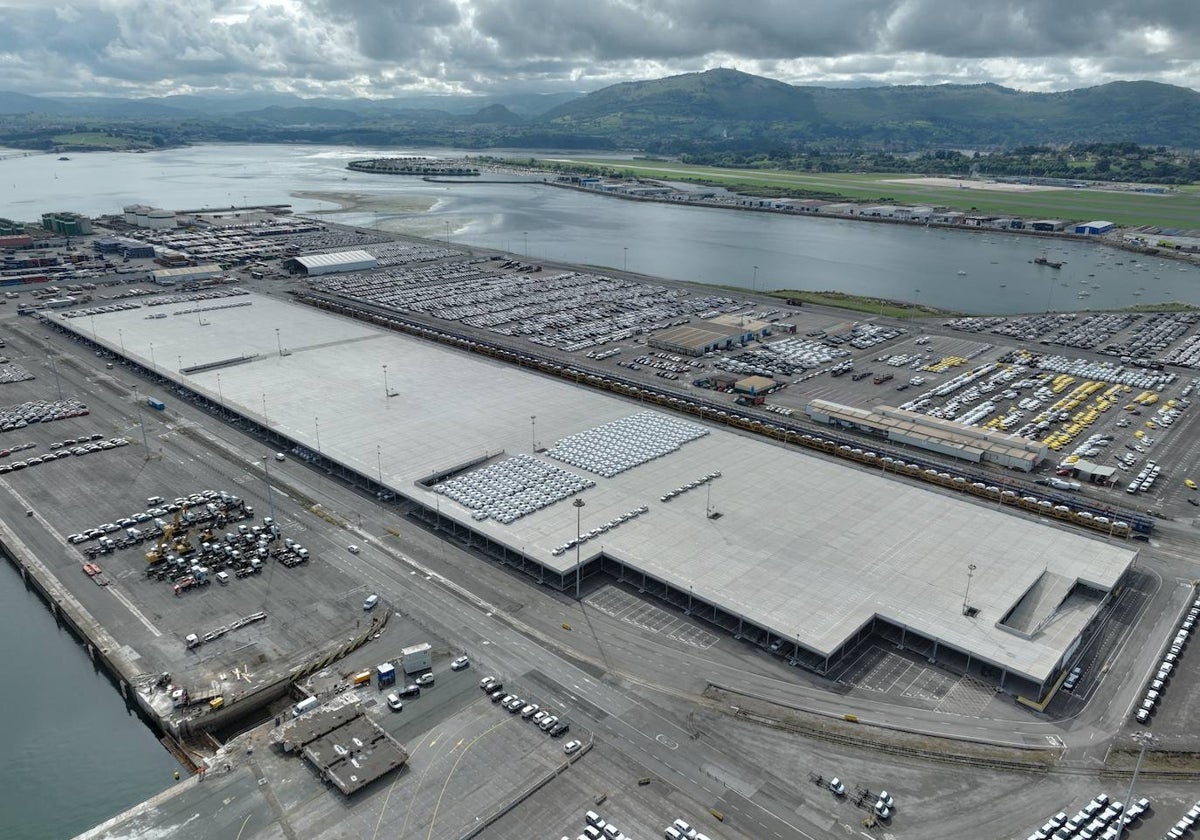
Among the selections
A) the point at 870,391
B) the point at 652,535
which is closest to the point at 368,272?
the point at 870,391

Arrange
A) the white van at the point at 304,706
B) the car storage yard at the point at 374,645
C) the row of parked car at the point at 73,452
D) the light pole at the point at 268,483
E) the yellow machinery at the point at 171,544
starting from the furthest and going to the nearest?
the row of parked car at the point at 73,452
the light pole at the point at 268,483
the yellow machinery at the point at 171,544
the white van at the point at 304,706
the car storage yard at the point at 374,645

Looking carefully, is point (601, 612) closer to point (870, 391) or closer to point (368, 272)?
point (870, 391)

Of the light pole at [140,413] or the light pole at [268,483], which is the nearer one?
the light pole at [268,483]

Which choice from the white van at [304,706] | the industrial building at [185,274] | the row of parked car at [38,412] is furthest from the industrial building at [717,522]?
the industrial building at [185,274]

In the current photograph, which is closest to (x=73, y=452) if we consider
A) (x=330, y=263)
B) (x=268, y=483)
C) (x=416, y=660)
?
(x=268, y=483)

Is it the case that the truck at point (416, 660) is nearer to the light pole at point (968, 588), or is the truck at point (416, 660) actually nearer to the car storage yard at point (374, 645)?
the car storage yard at point (374, 645)

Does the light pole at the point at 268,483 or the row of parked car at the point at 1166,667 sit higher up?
→ the row of parked car at the point at 1166,667

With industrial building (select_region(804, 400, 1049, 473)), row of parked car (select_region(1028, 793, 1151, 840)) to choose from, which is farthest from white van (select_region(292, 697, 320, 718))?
industrial building (select_region(804, 400, 1049, 473))
